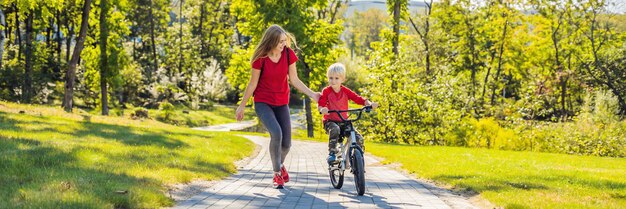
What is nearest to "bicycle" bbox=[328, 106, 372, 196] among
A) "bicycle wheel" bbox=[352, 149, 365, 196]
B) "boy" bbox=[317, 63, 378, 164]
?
"bicycle wheel" bbox=[352, 149, 365, 196]

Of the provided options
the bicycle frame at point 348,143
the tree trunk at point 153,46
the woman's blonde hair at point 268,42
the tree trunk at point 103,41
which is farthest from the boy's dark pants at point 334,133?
the tree trunk at point 153,46

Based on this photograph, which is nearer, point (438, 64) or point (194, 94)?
point (438, 64)

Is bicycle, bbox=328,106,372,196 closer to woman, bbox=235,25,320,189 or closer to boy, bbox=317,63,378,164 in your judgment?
boy, bbox=317,63,378,164

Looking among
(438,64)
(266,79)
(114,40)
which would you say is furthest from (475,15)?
(266,79)

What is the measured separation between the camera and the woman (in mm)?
7430

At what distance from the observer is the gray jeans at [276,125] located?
757cm

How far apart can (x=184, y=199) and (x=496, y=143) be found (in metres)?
20.9

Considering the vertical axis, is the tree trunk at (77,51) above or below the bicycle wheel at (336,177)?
above

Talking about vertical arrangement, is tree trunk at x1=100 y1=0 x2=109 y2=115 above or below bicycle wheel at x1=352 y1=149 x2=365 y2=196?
above

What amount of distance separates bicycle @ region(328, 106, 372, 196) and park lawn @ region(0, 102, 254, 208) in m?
2.15

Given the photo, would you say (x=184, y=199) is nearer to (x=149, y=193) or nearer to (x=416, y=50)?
(x=149, y=193)

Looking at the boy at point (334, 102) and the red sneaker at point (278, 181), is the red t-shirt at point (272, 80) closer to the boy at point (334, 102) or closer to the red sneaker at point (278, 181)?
the boy at point (334, 102)

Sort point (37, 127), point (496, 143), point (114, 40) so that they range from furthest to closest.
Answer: point (114, 40) < point (496, 143) < point (37, 127)

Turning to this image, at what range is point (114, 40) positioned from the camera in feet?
102
